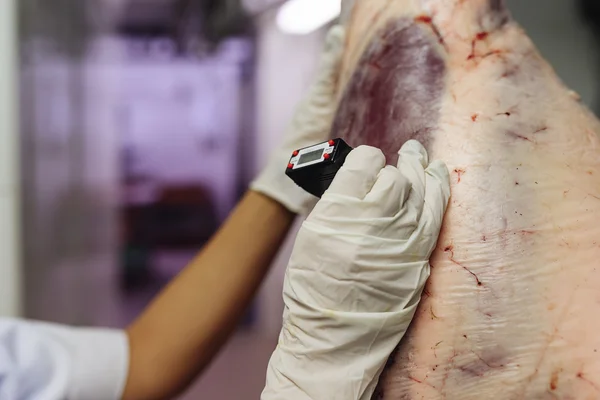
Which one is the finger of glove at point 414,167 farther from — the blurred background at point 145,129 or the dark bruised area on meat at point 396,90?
the blurred background at point 145,129

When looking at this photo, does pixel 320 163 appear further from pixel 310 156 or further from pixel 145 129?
pixel 145 129

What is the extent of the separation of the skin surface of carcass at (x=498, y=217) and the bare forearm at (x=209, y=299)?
0.36 metres

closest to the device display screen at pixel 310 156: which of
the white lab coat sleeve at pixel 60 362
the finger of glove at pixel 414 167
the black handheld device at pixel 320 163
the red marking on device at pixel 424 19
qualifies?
the black handheld device at pixel 320 163

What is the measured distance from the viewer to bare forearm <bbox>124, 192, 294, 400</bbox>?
964 millimetres

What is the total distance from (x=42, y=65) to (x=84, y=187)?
21.4 inches

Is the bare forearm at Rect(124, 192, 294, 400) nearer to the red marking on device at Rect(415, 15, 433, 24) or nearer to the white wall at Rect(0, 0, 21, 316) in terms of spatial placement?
the red marking on device at Rect(415, 15, 433, 24)

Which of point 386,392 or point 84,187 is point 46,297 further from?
point 386,392

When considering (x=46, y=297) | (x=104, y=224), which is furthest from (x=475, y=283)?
(x=104, y=224)

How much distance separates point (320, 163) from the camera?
52 cm

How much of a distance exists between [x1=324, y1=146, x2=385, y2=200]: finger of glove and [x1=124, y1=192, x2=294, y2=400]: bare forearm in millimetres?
432

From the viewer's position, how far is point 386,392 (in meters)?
0.56

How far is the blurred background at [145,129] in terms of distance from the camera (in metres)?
1.67

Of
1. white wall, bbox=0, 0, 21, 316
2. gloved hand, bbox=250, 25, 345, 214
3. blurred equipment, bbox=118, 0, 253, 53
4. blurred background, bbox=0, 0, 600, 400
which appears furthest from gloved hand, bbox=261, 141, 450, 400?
blurred equipment, bbox=118, 0, 253, 53

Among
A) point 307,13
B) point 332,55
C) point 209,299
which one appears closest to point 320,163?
point 332,55
